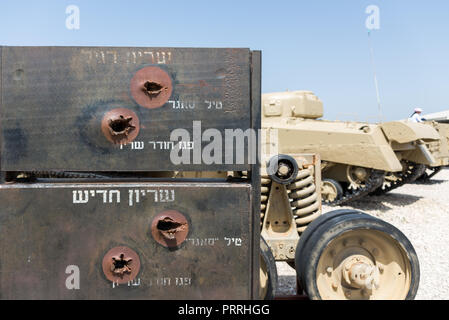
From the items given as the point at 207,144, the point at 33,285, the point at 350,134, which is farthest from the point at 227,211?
the point at 350,134

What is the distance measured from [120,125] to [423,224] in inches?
294

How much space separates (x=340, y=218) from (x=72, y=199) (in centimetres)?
156

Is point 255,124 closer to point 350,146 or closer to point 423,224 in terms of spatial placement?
point 423,224

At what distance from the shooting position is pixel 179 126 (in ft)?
6.57

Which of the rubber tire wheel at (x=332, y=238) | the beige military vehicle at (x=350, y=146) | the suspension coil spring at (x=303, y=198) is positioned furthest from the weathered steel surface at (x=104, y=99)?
the beige military vehicle at (x=350, y=146)

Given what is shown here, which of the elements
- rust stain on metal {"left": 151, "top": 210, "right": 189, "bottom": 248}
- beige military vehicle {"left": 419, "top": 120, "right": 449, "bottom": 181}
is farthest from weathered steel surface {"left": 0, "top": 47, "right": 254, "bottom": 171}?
beige military vehicle {"left": 419, "top": 120, "right": 449, "bottom": 181}

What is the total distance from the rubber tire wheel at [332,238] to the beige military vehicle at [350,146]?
716 centimetres

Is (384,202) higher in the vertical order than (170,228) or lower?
lower

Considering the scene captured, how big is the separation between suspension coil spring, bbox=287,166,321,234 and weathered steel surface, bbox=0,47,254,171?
2554 millimetres

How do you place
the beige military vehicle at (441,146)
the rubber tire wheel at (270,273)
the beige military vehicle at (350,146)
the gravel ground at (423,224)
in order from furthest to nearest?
1. the beige military vehicle at (441,146)
2. the beige military vehicle at (350,146)
3. the gravel ground at (423,224)
4. the rubber tire wheel at (270,273)

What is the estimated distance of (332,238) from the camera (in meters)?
2.39

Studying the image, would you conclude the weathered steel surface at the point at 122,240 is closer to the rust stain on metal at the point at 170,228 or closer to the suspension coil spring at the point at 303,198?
the rust stain on metal at the point at 170,228

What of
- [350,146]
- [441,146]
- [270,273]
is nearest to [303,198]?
[270,273]

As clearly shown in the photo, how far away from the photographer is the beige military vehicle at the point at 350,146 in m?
9.46
